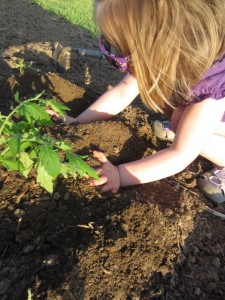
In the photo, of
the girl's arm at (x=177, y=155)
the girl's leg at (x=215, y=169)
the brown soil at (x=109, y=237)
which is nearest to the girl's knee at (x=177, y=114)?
the girl's leg at (x=215, y=169)

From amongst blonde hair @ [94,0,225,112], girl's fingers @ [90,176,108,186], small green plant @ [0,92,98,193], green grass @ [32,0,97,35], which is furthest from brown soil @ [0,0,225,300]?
green grass @ [32,0,97,35]

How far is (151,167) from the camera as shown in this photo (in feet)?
6.71

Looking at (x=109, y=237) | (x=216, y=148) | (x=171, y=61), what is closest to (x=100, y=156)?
(x=109, y=237)

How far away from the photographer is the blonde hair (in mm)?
1592

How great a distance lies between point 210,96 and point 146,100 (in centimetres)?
34

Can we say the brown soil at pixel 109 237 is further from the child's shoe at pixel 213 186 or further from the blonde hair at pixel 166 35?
the blonde hair at pixel 166 35

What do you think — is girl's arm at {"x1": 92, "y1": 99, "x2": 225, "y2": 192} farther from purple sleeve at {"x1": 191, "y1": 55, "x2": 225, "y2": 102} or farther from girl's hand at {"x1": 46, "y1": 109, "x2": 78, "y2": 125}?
girl's hand at {"x1": 46, "y1": 109, "x2": 78, "y2": 125}

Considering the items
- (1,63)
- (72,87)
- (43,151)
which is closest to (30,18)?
(1,63)

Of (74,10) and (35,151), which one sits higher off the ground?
(35,151)

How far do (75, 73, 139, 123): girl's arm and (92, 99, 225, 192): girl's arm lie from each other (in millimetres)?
633

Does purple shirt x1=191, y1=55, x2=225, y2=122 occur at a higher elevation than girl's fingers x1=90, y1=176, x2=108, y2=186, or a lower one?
higher

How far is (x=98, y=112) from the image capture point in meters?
2.59

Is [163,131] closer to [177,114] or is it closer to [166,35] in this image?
[177,114]

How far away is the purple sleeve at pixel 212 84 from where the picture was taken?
187cm
